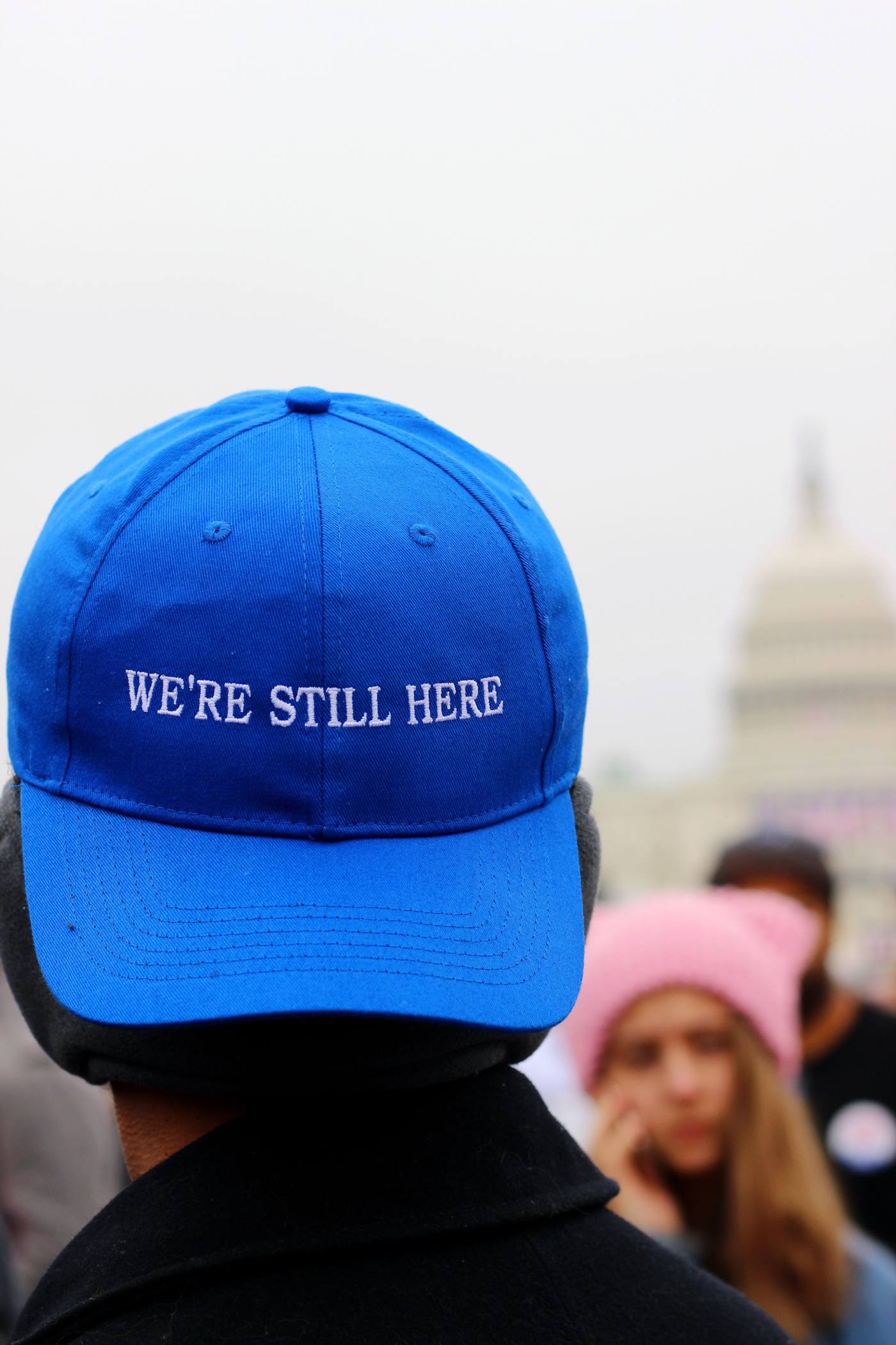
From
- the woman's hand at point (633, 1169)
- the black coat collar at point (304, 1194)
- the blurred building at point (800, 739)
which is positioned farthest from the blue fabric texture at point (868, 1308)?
the blurred building at point (800, 739)

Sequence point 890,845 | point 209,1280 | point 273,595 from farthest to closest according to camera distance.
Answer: point 890,845 < point 273,595 < point 209,1280

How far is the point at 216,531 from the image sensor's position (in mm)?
1135

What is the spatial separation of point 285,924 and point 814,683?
78177 millimetres

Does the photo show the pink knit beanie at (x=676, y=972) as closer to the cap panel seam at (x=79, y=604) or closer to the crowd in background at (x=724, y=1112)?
the crowd in background at (x=724, y=1112)

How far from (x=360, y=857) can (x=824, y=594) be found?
8046 centimetres

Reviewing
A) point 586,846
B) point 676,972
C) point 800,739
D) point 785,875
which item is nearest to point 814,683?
point 800,739

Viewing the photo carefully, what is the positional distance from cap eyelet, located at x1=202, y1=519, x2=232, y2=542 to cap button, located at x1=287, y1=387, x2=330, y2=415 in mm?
151

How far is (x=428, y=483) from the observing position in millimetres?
1217

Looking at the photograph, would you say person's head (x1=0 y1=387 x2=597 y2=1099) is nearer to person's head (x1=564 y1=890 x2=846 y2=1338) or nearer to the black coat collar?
the black coat collar

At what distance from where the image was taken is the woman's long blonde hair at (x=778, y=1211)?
9.77ft

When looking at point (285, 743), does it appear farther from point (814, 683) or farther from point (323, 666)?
point (814, 683)

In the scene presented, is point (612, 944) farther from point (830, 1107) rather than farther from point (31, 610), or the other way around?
point (31, 610)

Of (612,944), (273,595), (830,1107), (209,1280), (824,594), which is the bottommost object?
(824,594)

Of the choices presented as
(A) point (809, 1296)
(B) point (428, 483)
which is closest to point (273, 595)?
(B) point (428, 483)
